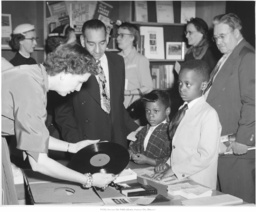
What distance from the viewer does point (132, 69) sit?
3.54 metres

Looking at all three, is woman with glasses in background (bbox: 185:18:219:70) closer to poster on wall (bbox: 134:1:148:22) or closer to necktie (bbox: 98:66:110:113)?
poster on wall (bbox: 134:1:148:22)

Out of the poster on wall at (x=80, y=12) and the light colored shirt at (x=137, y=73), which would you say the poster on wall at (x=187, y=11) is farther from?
the light colored shirt at (x=137, y=73)

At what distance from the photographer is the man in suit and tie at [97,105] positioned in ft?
7.79

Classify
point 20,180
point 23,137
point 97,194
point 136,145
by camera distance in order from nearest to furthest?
point 23,137 < point 97,194 < point 20,180 < point 136,145

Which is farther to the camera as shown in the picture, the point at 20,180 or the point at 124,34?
the point at 124,34

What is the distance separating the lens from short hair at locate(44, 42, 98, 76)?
1.46 metres

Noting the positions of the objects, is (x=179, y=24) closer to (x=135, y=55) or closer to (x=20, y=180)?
(x=135, y=55)

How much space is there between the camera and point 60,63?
1.46 m

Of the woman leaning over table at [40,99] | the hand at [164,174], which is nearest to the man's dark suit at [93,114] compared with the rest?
the hand at [164,174]

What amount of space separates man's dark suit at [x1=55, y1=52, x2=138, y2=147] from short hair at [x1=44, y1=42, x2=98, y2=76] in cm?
89

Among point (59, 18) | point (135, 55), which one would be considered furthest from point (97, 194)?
point (59, 18)

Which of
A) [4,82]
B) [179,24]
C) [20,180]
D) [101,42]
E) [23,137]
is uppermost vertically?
[179,24]

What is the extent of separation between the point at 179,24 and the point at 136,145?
97.9 inches

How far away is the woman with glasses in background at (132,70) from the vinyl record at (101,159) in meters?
1.87
